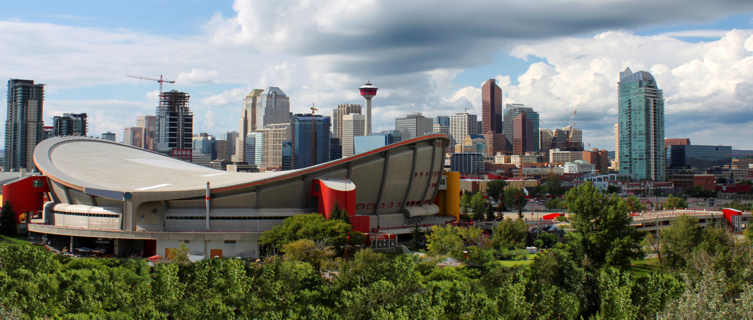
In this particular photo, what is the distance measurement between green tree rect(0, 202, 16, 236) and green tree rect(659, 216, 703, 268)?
71279 mm

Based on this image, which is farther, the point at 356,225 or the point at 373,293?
the point at 356,225

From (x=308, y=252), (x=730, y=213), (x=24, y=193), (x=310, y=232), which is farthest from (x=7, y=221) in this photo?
(x=730, y=213)

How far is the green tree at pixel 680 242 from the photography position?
50562mm

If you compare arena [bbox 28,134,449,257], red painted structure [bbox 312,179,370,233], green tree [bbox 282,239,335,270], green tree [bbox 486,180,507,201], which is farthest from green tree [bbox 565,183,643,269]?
green tree [bbox 486,180,507,201]

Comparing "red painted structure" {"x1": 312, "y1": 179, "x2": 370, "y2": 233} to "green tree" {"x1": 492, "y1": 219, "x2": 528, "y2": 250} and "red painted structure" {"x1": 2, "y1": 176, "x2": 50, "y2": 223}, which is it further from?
"red painted structure" {"x1": 2, "y1": 176, "x2": 50, "y2": 223}

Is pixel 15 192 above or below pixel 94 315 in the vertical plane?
above

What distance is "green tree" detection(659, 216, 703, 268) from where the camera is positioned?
5056 cm

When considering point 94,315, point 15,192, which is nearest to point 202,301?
point 94,315

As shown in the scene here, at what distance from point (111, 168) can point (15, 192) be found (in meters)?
11.2

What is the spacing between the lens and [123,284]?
36000 millimetres

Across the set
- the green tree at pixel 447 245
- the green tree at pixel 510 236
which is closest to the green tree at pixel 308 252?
the green tree at pixel 447 245

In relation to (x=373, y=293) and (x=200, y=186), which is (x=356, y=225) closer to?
(x=200, y=186)

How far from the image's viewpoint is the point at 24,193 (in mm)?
72500

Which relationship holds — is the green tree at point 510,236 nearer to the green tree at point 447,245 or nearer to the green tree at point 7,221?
the green tree at point 447,245
